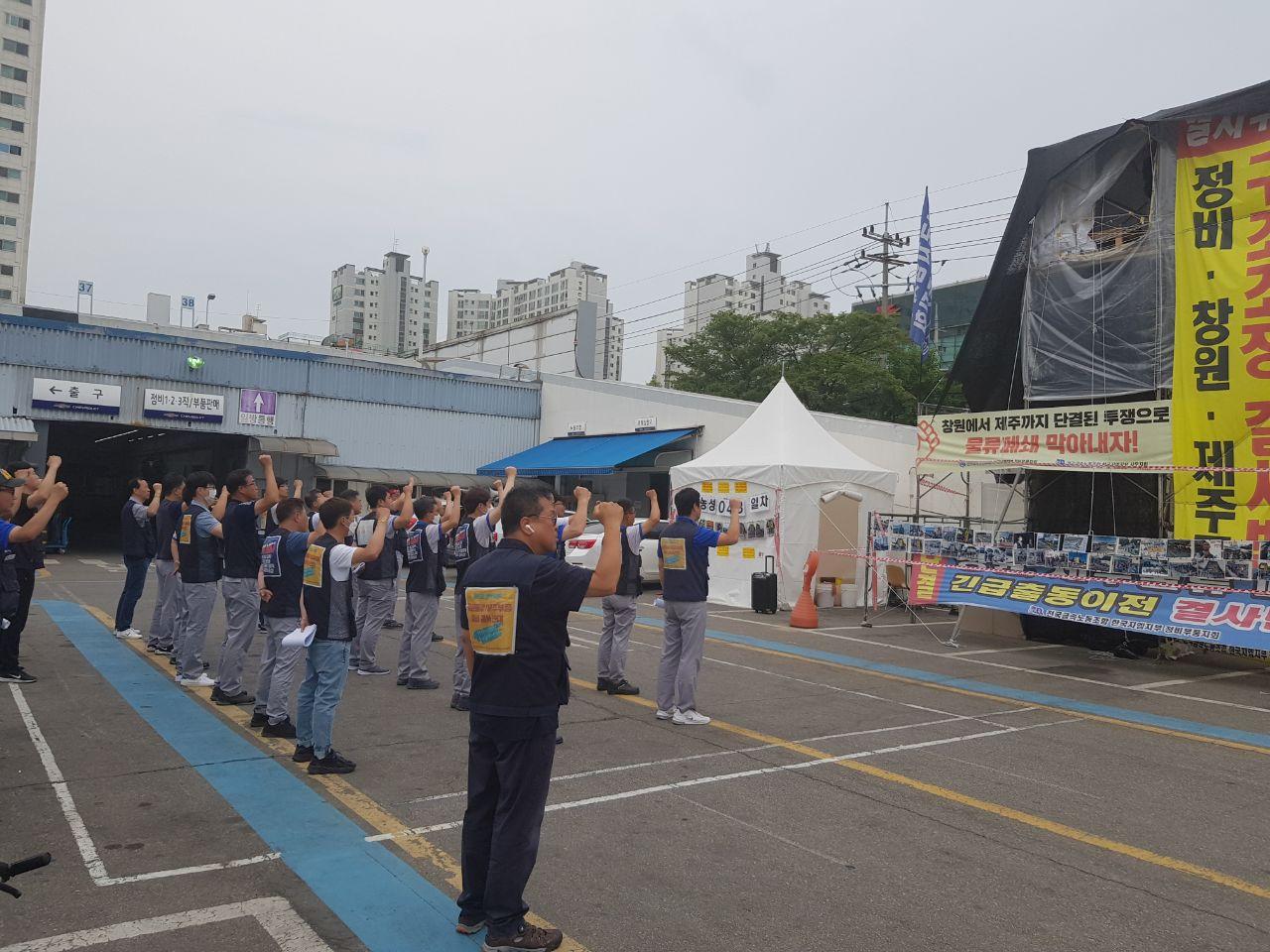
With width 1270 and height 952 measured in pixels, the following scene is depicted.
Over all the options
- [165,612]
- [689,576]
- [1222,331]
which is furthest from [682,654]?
[1222,331]

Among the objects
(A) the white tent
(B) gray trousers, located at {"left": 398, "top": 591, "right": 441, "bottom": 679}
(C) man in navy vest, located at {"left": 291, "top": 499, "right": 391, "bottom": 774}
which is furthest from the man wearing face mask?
(A) the white tent

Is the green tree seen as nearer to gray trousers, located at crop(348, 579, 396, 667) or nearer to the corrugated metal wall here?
the corrugated metal wall

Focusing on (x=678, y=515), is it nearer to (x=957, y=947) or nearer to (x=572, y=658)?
(x=572, y=658)

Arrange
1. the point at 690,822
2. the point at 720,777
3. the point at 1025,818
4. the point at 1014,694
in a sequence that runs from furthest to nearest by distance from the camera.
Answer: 1. the point at 1014,694
2. the point at 720,777
3. the point at 1025,818
4. the point at 690,822

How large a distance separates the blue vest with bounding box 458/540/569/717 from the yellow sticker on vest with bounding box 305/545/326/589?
2.47 meters

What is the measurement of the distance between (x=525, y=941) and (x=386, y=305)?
105098 millimetres

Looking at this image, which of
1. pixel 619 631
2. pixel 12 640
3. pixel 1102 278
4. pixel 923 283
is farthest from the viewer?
pixel 923 283

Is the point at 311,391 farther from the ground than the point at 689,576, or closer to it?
farther from the ground

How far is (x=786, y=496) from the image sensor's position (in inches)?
642

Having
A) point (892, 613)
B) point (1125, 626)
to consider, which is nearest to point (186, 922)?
point (1125, 626)

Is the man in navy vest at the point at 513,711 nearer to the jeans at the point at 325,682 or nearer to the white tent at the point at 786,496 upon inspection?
the jeans at the point at 325,682

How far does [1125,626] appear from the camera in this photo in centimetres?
1065

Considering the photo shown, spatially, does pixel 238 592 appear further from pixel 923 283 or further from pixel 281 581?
pixel 923 283

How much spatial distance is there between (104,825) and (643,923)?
120 inches
